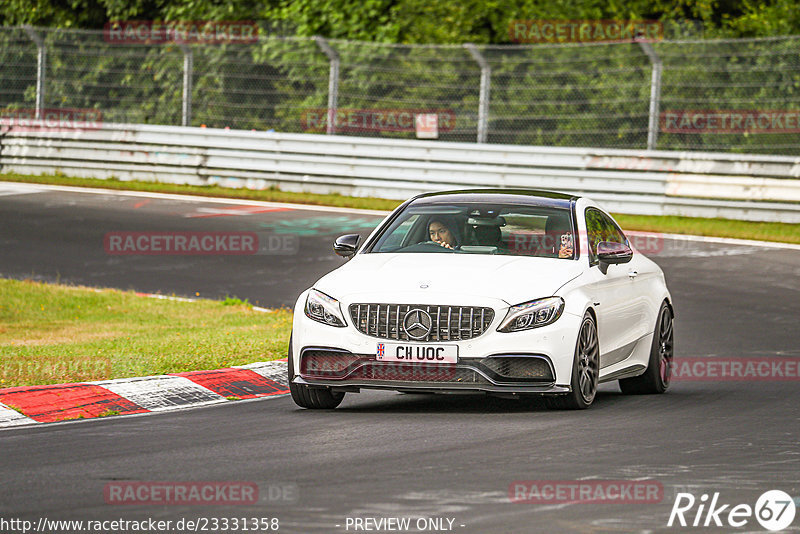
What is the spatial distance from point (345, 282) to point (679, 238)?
12.7m

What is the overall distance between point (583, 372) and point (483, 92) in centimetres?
1572

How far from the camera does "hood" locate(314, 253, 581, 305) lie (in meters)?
9.16

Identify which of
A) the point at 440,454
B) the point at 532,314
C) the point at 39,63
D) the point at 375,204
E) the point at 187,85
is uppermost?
the point at 39,63

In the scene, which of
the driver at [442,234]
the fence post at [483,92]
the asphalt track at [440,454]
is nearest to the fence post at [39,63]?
the fence post at [483,92]

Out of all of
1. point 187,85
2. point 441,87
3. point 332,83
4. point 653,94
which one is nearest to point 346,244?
point 653,94

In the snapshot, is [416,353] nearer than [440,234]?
Yes

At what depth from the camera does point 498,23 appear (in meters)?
29.9

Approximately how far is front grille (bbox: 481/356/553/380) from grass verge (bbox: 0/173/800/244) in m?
13.0

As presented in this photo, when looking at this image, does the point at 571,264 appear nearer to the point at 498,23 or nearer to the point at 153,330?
the point at 153,330

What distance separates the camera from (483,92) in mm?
24750

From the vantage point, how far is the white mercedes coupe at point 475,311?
9047 mm

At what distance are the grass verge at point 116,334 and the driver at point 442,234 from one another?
2.07 metres

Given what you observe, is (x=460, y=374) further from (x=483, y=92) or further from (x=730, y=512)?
(x=483, y=92)

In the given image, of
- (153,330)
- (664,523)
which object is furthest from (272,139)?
(664,523)
